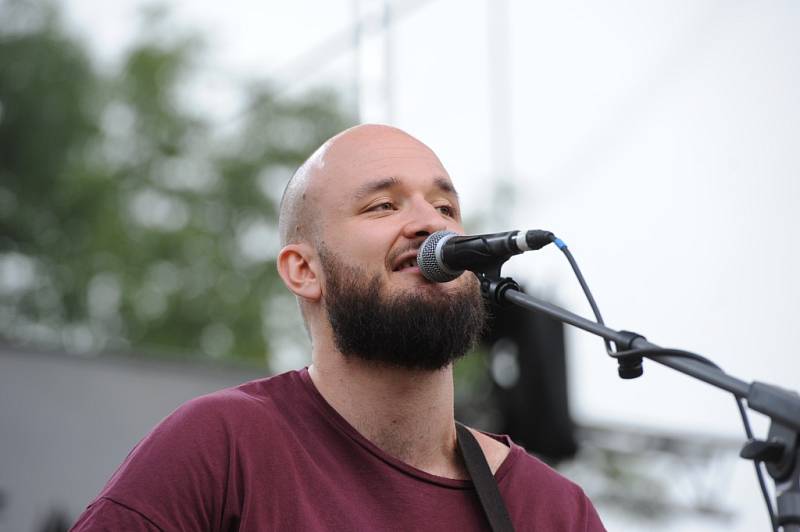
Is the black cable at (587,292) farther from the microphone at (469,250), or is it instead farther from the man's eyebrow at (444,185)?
the man's eyebrow at (444,185)

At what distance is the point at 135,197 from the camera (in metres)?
17.1

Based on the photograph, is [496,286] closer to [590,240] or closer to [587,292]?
[587,292]

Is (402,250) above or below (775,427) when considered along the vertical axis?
above

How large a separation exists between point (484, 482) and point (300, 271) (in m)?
0.75

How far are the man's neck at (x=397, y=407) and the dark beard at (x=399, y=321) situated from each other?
0.14 feet

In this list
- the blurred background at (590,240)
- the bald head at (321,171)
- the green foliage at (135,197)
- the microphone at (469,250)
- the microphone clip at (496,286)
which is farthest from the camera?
the green foliage at (135,197)

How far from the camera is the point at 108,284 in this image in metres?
16.3

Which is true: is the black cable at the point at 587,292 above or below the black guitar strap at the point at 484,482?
above

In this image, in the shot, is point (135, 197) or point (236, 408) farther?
point (135, 197)

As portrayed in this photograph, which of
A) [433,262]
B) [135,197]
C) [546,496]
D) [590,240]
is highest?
[135,197]

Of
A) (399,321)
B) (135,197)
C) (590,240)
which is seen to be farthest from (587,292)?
(135,197)

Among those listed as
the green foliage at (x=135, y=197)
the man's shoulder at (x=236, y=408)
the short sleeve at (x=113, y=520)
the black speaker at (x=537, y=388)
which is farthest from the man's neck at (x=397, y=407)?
the green foliage at (x=135, y=197)

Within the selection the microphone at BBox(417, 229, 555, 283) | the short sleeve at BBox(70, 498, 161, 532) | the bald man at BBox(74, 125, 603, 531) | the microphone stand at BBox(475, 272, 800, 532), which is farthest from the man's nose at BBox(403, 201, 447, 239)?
the short sleeve at BBox(70, 498, 161, 532)

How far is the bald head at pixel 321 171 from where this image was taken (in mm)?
2717
